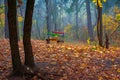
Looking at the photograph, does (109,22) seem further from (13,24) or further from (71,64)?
(13,24)

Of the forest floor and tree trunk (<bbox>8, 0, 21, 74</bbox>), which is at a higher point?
tree trunk (<bbox>8, 0, 21, 74</bbox>)

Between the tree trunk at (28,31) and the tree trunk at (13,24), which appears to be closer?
the tree trunk at (13,24)

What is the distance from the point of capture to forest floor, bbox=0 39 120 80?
10.8m

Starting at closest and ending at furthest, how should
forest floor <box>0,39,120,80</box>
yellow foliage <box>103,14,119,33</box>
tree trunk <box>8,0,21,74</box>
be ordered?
tree trunk <box>8,0,21,74</box>
forest floor <box>0,39,120,80</box>
yellow foliage <box>103,14,119,33</box>

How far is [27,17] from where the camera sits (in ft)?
32.4

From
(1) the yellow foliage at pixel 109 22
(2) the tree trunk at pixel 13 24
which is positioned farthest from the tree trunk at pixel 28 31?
(1) the yellow foliage at pixel 109 22

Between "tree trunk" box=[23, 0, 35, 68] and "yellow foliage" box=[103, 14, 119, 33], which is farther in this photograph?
"yellow foliage" box=[103, 14, 119, 33]

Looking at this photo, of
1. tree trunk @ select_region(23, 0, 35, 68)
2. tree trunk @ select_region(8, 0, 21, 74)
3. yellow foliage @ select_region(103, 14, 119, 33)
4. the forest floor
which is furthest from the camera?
yellow foliage @ select_region(103, 14, 119, 33)

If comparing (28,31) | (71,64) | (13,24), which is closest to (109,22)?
(71,64)

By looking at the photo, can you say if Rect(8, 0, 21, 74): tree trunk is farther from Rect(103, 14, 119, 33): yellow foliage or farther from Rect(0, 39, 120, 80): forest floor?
Rect(103, 14, 119, 33): yellow foliage

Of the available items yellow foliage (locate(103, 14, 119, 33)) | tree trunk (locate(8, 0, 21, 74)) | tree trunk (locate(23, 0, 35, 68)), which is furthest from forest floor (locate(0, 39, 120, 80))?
yellow foliage (locate(103, 14, 119, 33))

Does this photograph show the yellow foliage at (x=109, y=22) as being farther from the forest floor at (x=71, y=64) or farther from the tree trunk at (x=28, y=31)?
the tree trunk at (x=28, y=31)

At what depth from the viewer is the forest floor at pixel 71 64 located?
35.4 feet

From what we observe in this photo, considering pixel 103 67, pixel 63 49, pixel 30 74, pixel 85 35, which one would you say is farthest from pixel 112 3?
pixel 30 74
